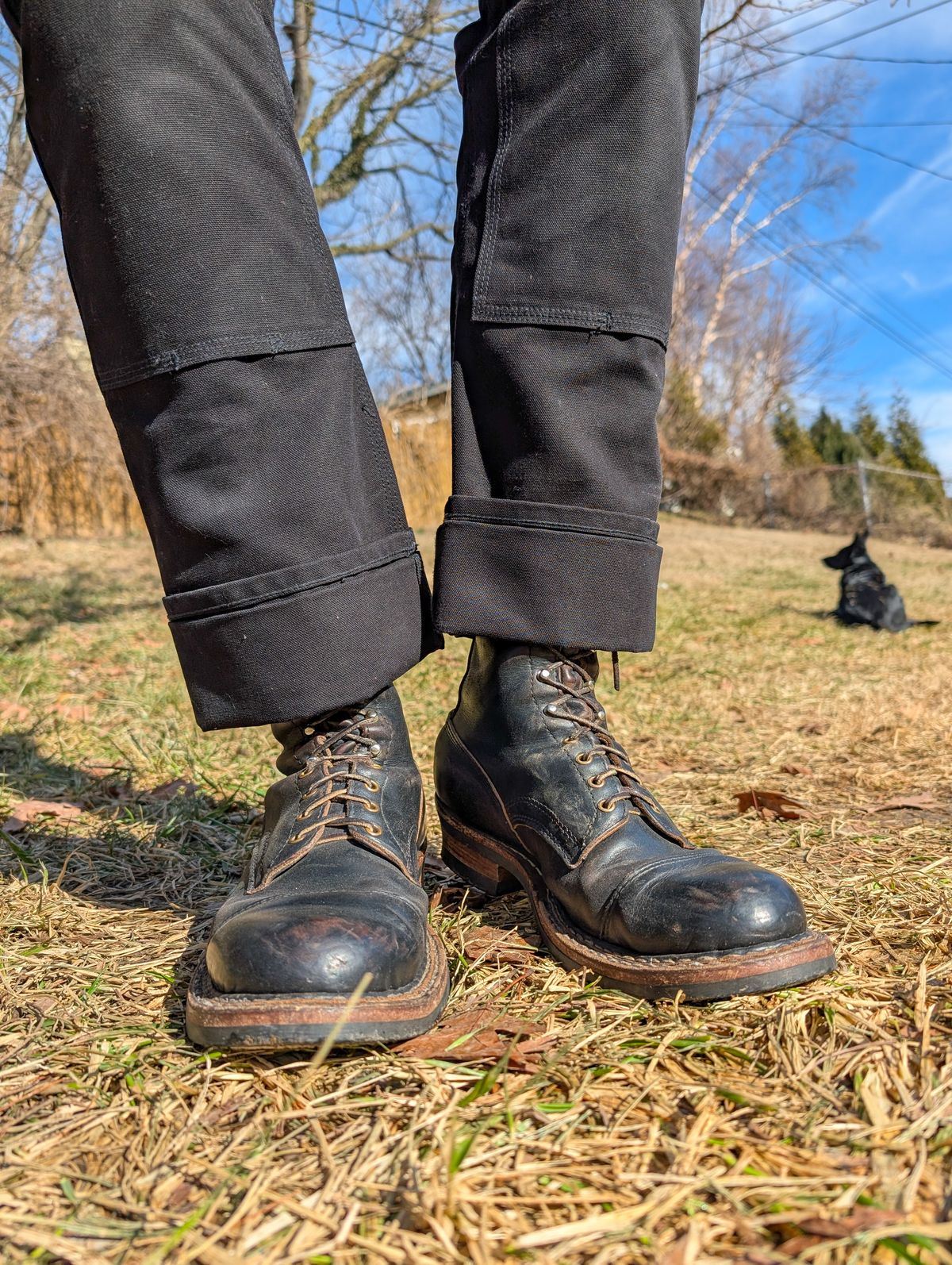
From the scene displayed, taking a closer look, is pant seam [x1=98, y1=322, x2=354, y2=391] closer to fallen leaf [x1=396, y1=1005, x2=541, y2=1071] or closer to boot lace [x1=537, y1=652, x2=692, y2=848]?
boot lace [x1=537, y1=652, x2=692, y2=848]

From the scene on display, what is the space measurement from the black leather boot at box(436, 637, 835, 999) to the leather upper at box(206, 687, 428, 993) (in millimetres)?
106

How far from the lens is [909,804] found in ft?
5.40

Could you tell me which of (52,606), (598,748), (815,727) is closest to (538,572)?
(598,748)

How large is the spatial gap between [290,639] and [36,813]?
36.6 inches

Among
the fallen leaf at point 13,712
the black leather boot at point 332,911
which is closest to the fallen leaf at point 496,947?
the black leather boot at point 332,911

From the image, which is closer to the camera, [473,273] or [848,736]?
[473,273]

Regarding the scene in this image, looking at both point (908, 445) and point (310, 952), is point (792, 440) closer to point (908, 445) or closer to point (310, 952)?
point (908, 445)

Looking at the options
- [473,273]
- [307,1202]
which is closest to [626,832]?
[307,1202]

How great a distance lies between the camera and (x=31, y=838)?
1523 mm

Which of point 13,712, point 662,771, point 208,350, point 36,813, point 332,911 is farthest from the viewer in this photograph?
point 13,712

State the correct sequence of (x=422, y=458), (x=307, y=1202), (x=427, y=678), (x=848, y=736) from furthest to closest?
1. (x=422, y=458)
2. (x=427, y=678)
3. (x=848, y=736)
4. (x=307, y=1202)

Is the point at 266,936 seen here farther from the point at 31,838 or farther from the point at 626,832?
the point at 31,838

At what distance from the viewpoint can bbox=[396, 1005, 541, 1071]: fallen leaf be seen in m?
0.80

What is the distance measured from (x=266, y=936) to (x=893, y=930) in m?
0.72
